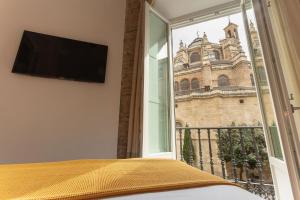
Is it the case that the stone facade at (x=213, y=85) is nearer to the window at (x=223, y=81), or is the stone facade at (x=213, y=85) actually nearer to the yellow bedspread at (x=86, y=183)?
the window at (x=223, y=81)

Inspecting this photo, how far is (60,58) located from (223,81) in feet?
30.4

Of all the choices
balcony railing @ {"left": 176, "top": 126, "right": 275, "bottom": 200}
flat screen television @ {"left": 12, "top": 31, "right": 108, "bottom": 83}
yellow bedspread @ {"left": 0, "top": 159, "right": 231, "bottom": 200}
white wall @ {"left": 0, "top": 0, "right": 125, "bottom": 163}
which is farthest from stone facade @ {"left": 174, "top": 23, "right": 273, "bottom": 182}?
yellow bedspread @ {"left": 0, "top": 159, "right": 231, "bottom": 200}

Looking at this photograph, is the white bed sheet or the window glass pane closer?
the white bed sheet

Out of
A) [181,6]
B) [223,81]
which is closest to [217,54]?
[223,81]

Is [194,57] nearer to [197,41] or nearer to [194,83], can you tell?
[197,41]

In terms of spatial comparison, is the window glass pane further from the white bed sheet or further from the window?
the window

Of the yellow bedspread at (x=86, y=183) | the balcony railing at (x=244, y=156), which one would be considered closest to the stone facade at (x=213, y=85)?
the balcony railing at (x=244, y=156)

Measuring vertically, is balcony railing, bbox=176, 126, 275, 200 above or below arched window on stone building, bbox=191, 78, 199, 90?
below

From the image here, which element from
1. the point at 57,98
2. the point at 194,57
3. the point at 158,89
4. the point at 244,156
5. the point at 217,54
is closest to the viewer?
the point at 57,98

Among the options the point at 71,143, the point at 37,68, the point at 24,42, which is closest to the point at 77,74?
the point at 37,68

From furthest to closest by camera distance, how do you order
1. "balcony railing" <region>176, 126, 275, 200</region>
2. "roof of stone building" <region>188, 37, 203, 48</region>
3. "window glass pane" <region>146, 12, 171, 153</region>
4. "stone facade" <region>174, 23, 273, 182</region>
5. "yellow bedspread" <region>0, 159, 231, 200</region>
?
"roof of stone building" <region>188, 37, 203, 48</region>
"stone facade" <region>174, 23, 273, 182</region>
"balcony railing" <region>176, 126, 275, 200</region>
"window glass pane" <region>146, 12, 171, 153</region>
"yellow bedspread" <region>0, 159, 231, 200</region>

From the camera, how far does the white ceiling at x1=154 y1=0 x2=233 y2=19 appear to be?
101 inches

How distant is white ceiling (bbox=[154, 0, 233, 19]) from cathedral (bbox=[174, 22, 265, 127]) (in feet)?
15.4

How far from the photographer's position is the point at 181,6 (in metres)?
2.65
